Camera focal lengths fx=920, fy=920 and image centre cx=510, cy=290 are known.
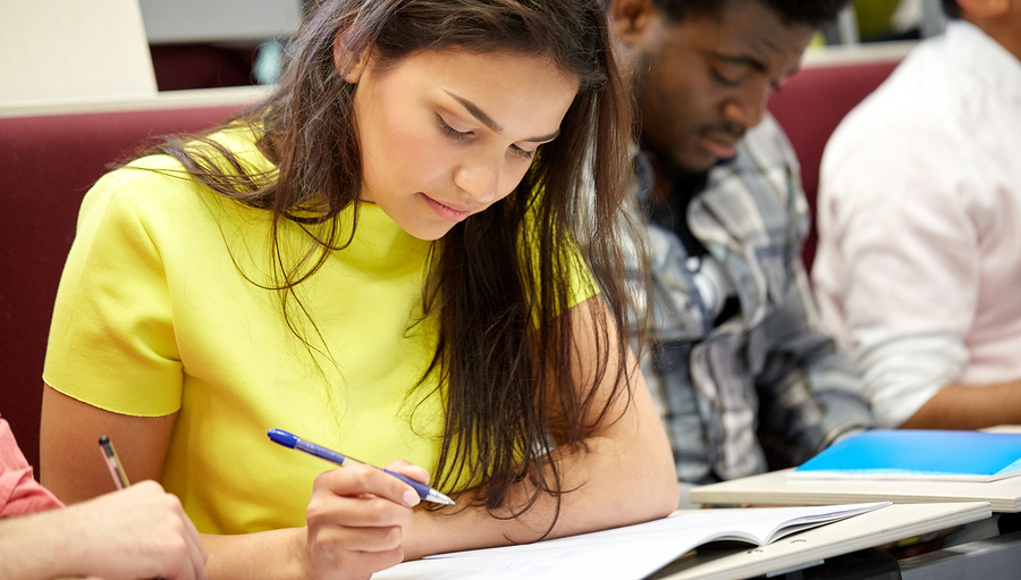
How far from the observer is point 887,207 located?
5.05 ft

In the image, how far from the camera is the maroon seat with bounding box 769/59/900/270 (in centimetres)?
177

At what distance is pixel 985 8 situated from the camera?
1.71 meters

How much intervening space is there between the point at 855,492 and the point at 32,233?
3.15ft

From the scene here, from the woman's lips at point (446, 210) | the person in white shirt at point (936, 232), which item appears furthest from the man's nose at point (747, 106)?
the woman's lips at point (446, 210)

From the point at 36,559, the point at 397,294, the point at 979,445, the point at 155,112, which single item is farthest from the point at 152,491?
the point at 979,445

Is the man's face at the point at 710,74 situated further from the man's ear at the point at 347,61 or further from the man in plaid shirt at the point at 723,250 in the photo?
the man's ear at the point at 347,61

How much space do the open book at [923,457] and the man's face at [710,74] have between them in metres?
0.52

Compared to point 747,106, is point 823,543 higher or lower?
lower

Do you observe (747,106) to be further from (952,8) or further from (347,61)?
(347,61)

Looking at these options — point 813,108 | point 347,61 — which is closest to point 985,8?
point 813,108

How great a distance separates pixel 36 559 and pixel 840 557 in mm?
646

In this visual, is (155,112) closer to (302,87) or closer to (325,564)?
(302,87)

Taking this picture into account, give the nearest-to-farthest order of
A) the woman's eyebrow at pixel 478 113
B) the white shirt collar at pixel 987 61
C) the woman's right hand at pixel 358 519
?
the woman's right hand at pixel 358 519 < the woman's eyebrow at pixel 478 113 < the white shirt collar at pixel 987 61

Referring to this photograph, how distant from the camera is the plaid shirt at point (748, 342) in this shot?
1397mm
